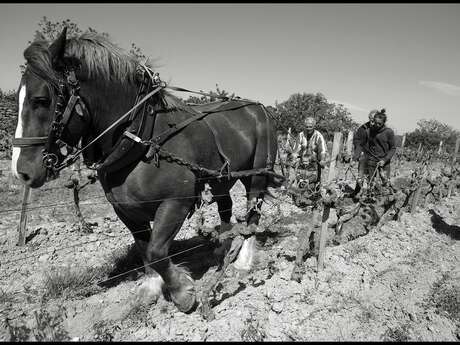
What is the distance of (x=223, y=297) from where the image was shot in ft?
10.7

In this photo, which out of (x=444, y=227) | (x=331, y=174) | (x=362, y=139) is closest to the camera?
(x=331, y=174)

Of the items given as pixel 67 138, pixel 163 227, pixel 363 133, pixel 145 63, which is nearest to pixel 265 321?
pixel 163 227

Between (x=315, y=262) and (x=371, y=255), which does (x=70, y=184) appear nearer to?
(x=315, y=262)

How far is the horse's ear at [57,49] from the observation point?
2029 mm

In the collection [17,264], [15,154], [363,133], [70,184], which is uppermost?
[363,133]

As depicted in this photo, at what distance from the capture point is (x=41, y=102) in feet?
6.72

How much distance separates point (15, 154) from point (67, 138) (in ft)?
1.12

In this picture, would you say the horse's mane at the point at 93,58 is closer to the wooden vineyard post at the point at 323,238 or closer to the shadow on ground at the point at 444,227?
the wooden vineyard post at the point at 323,238

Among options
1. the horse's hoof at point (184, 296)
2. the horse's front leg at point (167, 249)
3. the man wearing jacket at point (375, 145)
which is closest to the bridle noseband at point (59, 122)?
the horse's front leg at point (167, 249)

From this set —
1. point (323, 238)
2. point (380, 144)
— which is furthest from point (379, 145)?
point (323, 238)

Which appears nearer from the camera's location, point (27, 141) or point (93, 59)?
point (27, 141)

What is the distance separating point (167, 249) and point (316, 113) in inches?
1171

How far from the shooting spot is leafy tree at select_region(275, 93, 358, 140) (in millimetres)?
26141

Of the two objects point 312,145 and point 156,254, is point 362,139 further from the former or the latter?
point 156,254
